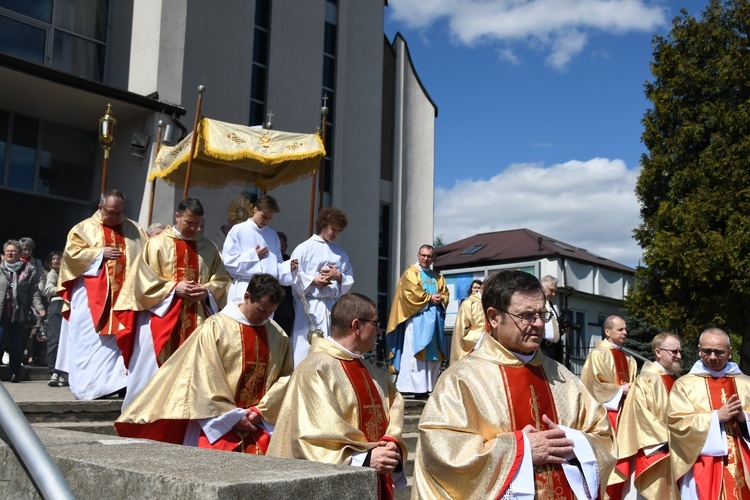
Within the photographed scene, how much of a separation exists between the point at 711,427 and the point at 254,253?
4672 millimetres

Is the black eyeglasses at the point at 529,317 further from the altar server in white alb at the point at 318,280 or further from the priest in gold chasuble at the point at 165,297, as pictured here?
the altar server in white alb at the point at 318,280

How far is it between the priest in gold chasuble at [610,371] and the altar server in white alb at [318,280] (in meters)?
3.00

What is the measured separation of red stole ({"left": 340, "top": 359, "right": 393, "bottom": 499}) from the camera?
4559 mm

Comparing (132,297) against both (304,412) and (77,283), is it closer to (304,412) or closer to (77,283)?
(77,283)

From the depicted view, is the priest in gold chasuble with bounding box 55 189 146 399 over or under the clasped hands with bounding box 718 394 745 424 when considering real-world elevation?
over

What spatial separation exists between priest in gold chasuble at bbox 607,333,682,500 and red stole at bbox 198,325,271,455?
12.6ft

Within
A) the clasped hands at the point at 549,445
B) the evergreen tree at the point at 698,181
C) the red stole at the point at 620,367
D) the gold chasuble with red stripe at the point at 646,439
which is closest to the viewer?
the clasped hands at the point at 549,445

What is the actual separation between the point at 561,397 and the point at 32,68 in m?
10.2

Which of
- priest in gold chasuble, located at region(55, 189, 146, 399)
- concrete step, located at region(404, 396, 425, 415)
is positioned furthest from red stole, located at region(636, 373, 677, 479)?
priest in gold chasuble, located at region(55, 189, 146, 399)

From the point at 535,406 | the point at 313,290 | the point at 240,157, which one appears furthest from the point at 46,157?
the point at 535,406

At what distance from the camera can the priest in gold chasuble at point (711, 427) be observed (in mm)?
6508

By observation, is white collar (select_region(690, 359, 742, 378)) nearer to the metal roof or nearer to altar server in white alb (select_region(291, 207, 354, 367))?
altar server in white alb (select_region(291, 207, 354, 367))

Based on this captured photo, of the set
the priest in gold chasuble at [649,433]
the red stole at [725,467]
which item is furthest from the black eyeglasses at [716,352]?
the priest in gold chasuble at [649,433]

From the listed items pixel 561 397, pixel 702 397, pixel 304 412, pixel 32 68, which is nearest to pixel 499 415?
pixel 561 397
